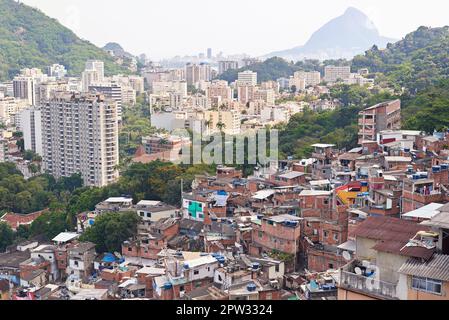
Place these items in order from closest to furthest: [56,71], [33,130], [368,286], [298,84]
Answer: [368,286], [33,130], [298,84], [56,71]

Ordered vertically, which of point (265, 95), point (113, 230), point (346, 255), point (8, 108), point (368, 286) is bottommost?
point (113, 230)

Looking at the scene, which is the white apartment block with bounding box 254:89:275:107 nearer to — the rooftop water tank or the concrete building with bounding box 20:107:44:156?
the concrete building with bounding box 20:107:44:156

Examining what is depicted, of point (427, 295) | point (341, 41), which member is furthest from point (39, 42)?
point (427, 295)

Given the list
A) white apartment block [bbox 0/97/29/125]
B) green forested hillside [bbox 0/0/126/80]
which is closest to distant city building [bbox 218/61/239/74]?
green forested hillside [bbox 0/0/126/80]

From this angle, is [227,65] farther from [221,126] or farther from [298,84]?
[221,126]

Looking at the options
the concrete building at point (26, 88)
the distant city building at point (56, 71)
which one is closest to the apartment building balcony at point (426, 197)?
the concrete building at point (26, 88)
